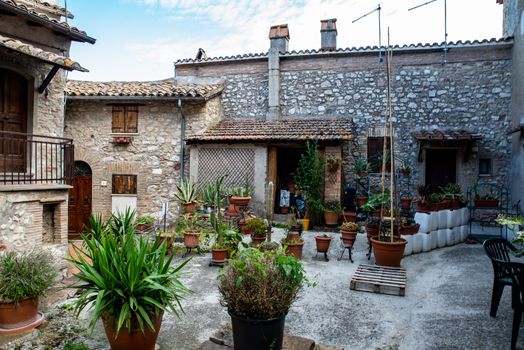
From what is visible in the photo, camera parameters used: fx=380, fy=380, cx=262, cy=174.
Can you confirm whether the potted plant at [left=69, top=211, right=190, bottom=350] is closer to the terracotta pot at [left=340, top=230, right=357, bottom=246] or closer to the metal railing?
the metal railing

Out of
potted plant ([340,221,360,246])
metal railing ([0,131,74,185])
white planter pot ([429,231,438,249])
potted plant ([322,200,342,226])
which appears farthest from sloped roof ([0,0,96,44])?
white planter pot ([429,231,438,249])

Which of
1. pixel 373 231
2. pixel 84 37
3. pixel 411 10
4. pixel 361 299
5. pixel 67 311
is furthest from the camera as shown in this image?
pixel 411 10

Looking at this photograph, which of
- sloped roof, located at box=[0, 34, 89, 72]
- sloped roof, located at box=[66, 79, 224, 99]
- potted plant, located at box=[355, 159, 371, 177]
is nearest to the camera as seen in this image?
sloped roof, located at box=[0, 34, 89, 72]

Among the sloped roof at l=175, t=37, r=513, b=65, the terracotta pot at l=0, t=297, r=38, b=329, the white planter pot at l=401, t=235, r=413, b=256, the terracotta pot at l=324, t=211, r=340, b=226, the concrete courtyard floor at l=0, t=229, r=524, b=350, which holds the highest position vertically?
the sloped roof at l=175, t=37, r=513, b=65

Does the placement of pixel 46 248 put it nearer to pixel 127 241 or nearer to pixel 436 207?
pixel 127 241

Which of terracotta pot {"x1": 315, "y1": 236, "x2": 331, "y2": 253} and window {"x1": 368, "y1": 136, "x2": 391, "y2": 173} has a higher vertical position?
window {"x1": 368, "y1": 136, "x2": 391, "y2": 173}

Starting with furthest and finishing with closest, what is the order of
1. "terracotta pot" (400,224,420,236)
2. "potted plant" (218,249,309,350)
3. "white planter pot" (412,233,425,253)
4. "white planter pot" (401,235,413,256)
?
"white planter pot" (412,233,425,253) → "white planter pot" (401,235,413,256) → "terracotta pot" (400,224,420,236) → "potted plant" (218,249,309,350)

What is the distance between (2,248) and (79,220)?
6521mm

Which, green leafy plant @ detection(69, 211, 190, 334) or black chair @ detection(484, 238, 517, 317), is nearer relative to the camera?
green leafy plant @ detection(69, 211, 190, 334)

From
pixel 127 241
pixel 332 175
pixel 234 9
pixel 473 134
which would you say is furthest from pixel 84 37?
pixel 473 134

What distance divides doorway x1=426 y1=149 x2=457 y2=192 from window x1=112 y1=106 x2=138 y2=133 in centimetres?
908

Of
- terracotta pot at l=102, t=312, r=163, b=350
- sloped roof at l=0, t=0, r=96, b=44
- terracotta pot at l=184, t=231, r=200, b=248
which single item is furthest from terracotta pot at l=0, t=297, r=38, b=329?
sloped roof at l=0, t=0, r=96, b=44

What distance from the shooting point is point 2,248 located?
591 cm

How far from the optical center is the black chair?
435cm
